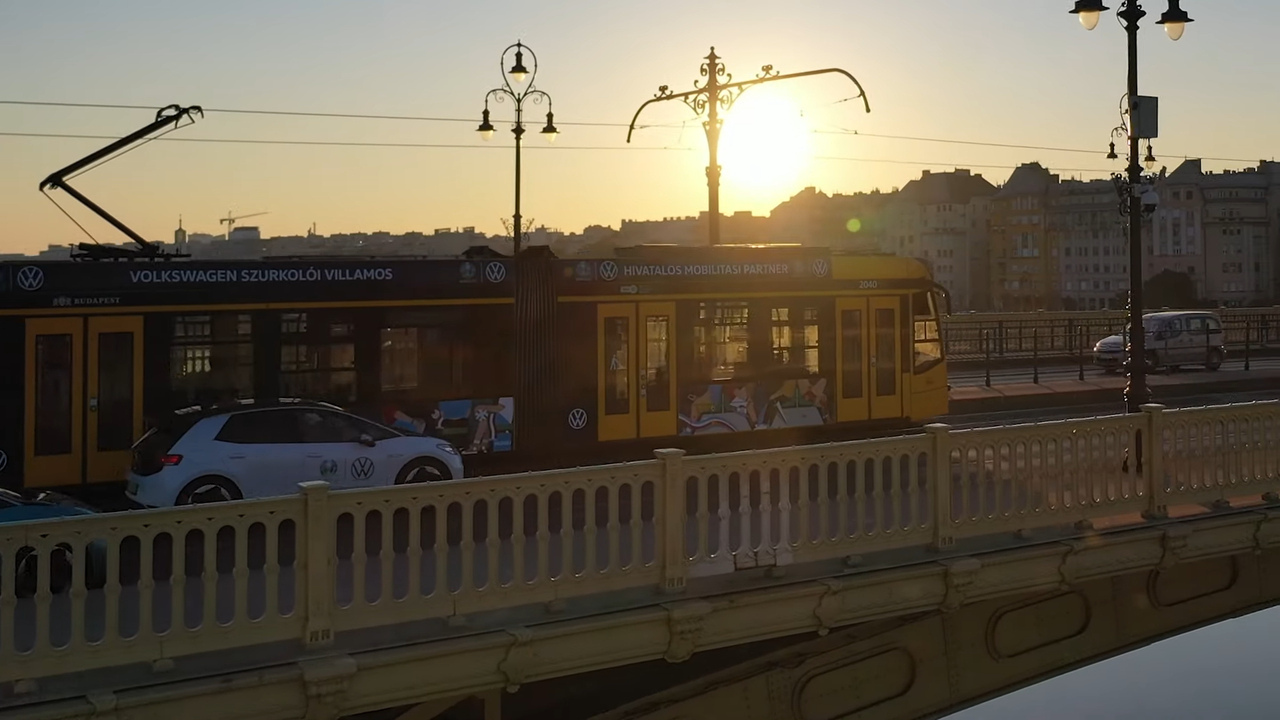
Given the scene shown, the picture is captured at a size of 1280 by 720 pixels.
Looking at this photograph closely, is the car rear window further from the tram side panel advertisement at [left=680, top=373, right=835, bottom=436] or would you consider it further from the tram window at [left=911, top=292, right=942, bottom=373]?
the tram window at [left=911, top=292, right=942, bottom=373]

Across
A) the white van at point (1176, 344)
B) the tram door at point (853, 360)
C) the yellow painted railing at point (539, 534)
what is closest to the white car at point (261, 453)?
the yellow painted railing at point (539, 534)

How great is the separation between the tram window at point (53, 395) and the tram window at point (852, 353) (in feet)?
35.8

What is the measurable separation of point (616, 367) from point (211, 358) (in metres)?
5.44

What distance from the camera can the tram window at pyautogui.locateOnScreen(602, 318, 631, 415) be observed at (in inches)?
711

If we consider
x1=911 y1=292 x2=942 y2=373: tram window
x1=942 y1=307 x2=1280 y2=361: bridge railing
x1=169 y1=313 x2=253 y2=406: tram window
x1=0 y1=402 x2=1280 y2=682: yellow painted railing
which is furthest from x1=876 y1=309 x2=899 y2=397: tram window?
x1=942 y1=307 x2=1280 y2=361: bridge railing

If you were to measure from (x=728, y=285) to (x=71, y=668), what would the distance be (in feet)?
42.1

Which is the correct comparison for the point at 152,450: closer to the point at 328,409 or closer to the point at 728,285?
the point at 328,409

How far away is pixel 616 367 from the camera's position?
18109mm

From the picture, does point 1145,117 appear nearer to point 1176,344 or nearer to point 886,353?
point 886,353

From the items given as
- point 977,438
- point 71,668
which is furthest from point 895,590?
point 71,668

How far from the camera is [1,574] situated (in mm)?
7215

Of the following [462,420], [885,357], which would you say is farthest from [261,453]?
[885,357]

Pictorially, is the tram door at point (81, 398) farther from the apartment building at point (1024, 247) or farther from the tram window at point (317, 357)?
the apartment building at point (1024, 247)

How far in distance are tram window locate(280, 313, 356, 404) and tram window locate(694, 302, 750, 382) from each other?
5059mm
